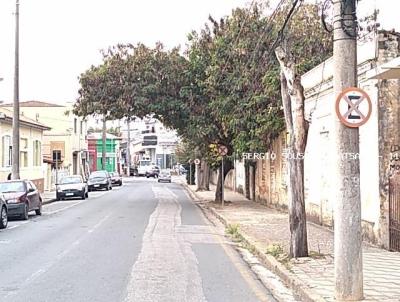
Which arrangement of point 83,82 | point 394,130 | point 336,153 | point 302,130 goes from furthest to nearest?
point 83,82 → point 394,130 → point 302,130 → point 336,153

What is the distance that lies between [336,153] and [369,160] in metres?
6.48

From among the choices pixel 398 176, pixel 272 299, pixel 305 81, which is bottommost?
pixel 272 299

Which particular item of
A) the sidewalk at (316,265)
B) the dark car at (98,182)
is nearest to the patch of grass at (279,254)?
the sidewalk at (316,265)

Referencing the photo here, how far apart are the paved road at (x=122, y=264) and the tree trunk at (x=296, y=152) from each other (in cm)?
115

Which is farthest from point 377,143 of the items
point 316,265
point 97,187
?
point 97,187

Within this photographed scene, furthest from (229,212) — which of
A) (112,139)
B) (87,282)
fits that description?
(112,139)

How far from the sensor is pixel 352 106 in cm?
779

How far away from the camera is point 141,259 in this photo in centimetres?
1232

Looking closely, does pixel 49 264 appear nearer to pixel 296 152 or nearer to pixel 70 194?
pixel 296 152

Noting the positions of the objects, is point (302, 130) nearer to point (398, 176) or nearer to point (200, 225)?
point (398, 176)

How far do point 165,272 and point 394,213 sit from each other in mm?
5054

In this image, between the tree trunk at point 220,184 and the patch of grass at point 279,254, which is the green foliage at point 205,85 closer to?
the tree trunk at point 220,184

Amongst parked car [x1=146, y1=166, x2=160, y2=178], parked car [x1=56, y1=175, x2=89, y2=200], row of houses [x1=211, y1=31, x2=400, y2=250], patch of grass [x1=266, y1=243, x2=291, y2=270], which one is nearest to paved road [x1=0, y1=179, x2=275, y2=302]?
patch of grass [x1=266, y1=243, x2=291, y2=270]

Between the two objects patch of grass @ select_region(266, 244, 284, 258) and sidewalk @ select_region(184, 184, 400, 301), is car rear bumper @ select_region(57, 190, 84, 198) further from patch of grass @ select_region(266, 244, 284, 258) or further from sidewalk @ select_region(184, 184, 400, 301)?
patch of grass @ select_region(266, 244, 284, 258)
